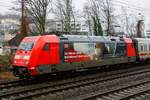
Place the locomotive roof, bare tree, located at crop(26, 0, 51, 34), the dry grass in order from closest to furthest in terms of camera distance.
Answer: the locomotive roof < the dry grass < bare tree, located at crop(26, 0, 51, 34)

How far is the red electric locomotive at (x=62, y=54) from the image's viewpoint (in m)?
17.3

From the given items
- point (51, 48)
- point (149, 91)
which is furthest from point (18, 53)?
point (149, 91)

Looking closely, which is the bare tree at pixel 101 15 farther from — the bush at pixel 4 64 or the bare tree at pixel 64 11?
the bush at pixel 4 64

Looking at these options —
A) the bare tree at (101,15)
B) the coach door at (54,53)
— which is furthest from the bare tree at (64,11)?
the coach door at (54,53)

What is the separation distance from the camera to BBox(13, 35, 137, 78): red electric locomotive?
17297 mm

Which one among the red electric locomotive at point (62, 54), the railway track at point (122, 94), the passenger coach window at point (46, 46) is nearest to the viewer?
the railway track at point (122, 94)

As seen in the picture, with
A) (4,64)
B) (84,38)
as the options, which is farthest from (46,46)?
(4,64)

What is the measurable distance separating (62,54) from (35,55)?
2.11 m

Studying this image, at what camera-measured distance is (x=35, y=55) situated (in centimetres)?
1720

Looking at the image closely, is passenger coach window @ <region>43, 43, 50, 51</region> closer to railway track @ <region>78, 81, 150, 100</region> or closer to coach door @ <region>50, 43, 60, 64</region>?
coach door @ <region>50, 43, 60, 64</region>

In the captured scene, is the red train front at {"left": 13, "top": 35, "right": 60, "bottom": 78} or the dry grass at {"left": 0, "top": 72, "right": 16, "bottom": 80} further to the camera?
the dry grass at {"left": 0, "top": 72, "right": 16, "bottom": 80}

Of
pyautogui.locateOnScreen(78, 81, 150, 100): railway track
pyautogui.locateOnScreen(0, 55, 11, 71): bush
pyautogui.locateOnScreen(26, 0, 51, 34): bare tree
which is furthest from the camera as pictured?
pyautogui.locateOnScreen(26, 0, 51, 34): bare tree

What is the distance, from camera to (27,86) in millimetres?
16359

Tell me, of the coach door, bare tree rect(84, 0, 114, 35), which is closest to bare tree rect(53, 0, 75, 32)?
bare tree rect(84, 0, 114, 35)
